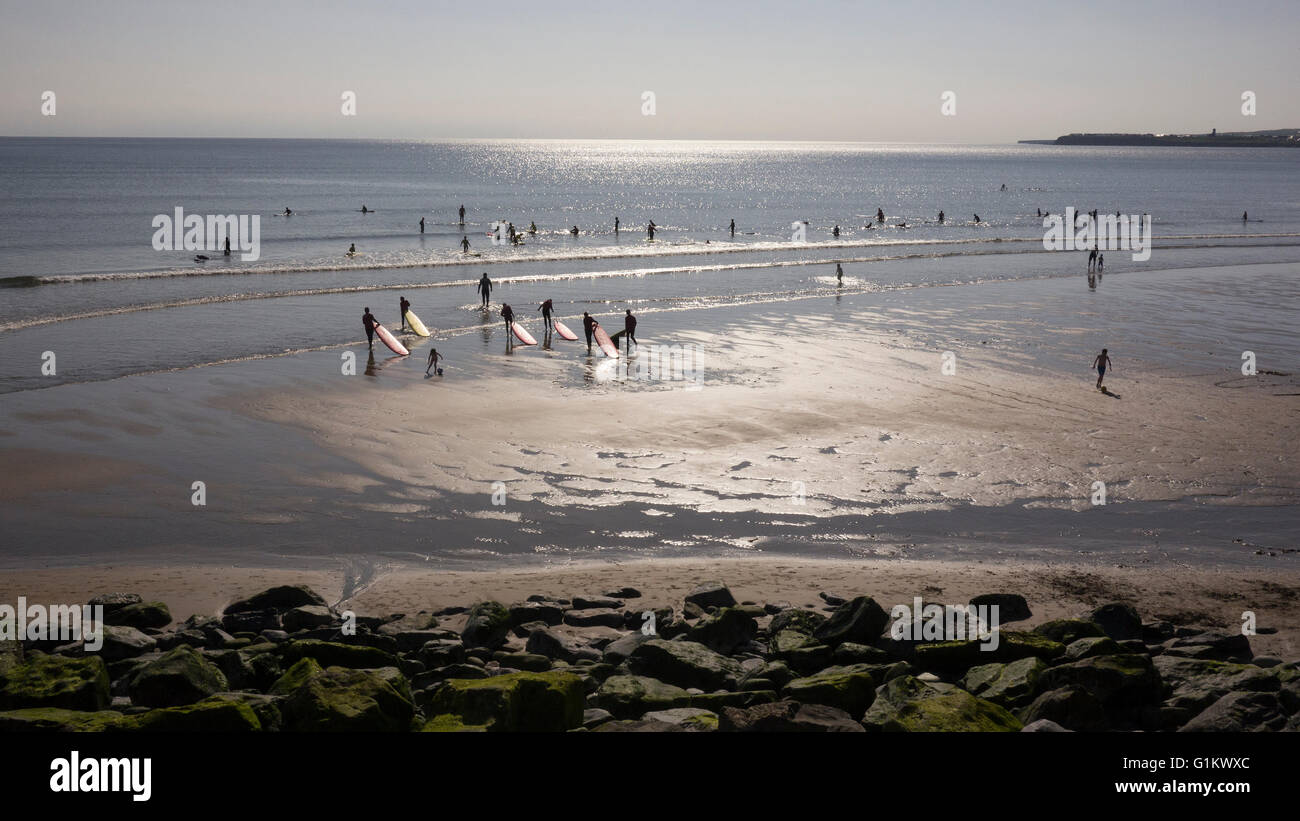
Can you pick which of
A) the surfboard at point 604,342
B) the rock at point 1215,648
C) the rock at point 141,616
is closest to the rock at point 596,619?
the rock at point 141,616

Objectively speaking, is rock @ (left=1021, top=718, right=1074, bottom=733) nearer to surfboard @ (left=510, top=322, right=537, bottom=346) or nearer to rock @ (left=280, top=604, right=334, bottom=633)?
rock @ (left=280, top=604, right=334, bottom=633)

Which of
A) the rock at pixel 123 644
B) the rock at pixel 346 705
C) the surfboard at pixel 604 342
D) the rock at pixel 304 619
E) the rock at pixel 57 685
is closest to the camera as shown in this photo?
the rock at pixel 346 705

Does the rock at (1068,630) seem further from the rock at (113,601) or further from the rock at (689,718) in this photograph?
the rock at (113,601)

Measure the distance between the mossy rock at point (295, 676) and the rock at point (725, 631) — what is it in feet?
13.0

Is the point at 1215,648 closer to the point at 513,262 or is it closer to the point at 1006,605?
the point at 1006,605

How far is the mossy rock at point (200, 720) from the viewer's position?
24.3 feet

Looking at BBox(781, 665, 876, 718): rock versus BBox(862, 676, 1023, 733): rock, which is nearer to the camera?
BBox(862, 676, 1023, 733): rock

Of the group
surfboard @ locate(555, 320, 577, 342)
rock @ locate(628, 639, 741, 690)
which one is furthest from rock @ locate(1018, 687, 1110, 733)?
surfboard @ locate(555, 320, 577, 342)

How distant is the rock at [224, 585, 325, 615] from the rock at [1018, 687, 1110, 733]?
794 cm

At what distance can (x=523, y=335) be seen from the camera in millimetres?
29688

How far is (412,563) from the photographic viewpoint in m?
13.5

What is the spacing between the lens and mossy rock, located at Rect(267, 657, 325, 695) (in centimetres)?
886

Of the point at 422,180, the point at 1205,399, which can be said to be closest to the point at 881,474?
the point at 1205,399
